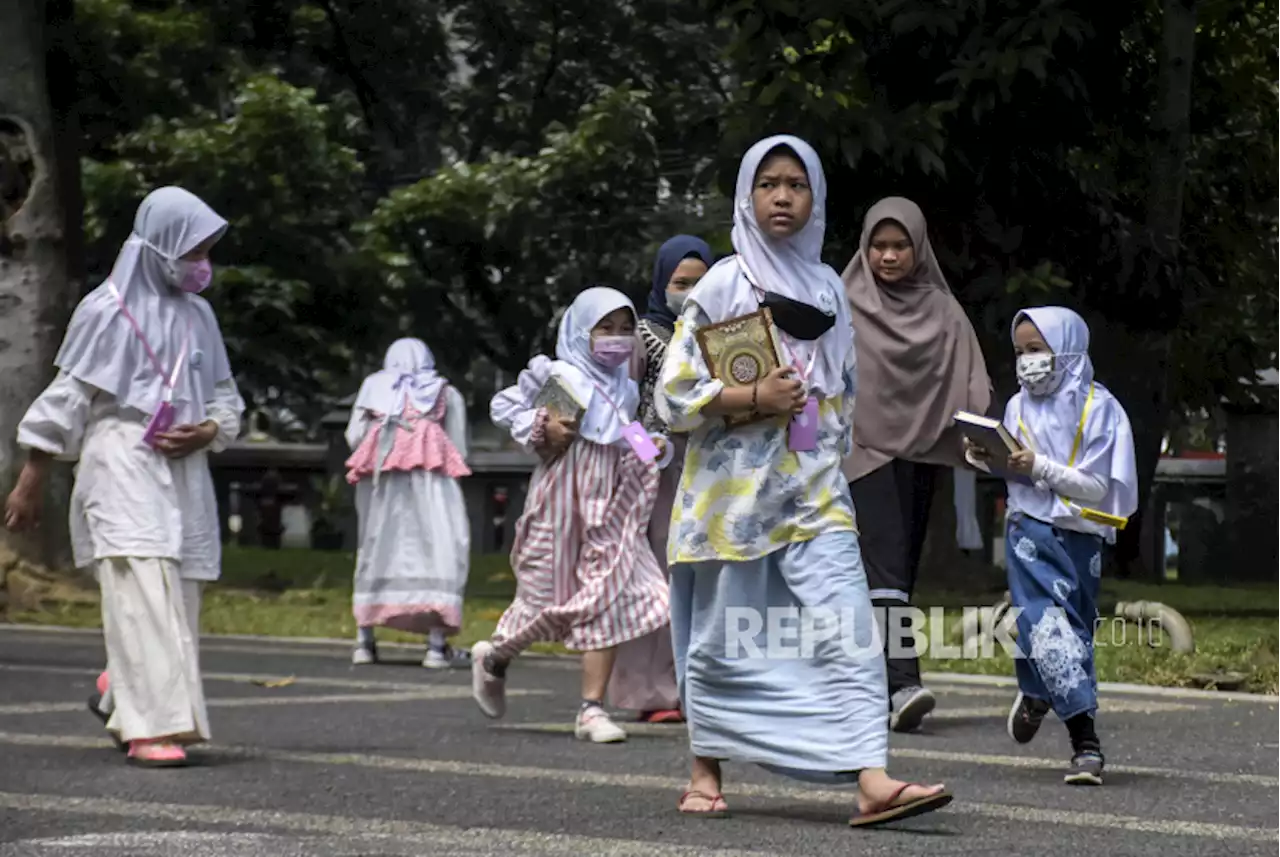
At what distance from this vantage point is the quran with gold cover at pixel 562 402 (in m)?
10.9

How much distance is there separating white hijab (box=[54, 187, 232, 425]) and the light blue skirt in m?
2.36

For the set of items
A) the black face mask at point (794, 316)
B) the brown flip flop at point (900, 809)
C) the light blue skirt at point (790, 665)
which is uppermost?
the black face mask at point (794, 316)

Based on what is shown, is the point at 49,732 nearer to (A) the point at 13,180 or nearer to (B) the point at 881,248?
(B) the point at 881,248

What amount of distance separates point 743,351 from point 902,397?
329 centimetres

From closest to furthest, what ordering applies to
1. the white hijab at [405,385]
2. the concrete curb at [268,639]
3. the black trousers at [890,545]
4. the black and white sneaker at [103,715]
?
the black and white sneaker at [103,715] < the black trousers at [890,545] < the white hijab at [405,385] < the concrete curb at [268,639]

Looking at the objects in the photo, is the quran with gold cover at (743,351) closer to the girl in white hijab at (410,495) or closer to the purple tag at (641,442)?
the purple tag at (641,442)

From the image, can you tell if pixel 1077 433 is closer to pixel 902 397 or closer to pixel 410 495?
pixel 902 397

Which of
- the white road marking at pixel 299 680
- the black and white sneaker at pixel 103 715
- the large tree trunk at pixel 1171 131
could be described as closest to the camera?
the black and white sneaker at pixel 103 715

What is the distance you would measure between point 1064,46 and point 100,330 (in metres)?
9.33

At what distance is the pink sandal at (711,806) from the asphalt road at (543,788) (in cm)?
6

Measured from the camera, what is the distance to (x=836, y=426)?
772 cm

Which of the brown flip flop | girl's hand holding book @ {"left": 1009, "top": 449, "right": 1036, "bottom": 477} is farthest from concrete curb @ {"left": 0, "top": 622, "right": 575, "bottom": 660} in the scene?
the brown flip flop

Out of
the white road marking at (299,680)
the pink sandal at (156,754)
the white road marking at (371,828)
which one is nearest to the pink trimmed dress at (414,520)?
the white road marking at (299,680)

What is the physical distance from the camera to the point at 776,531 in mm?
7527
